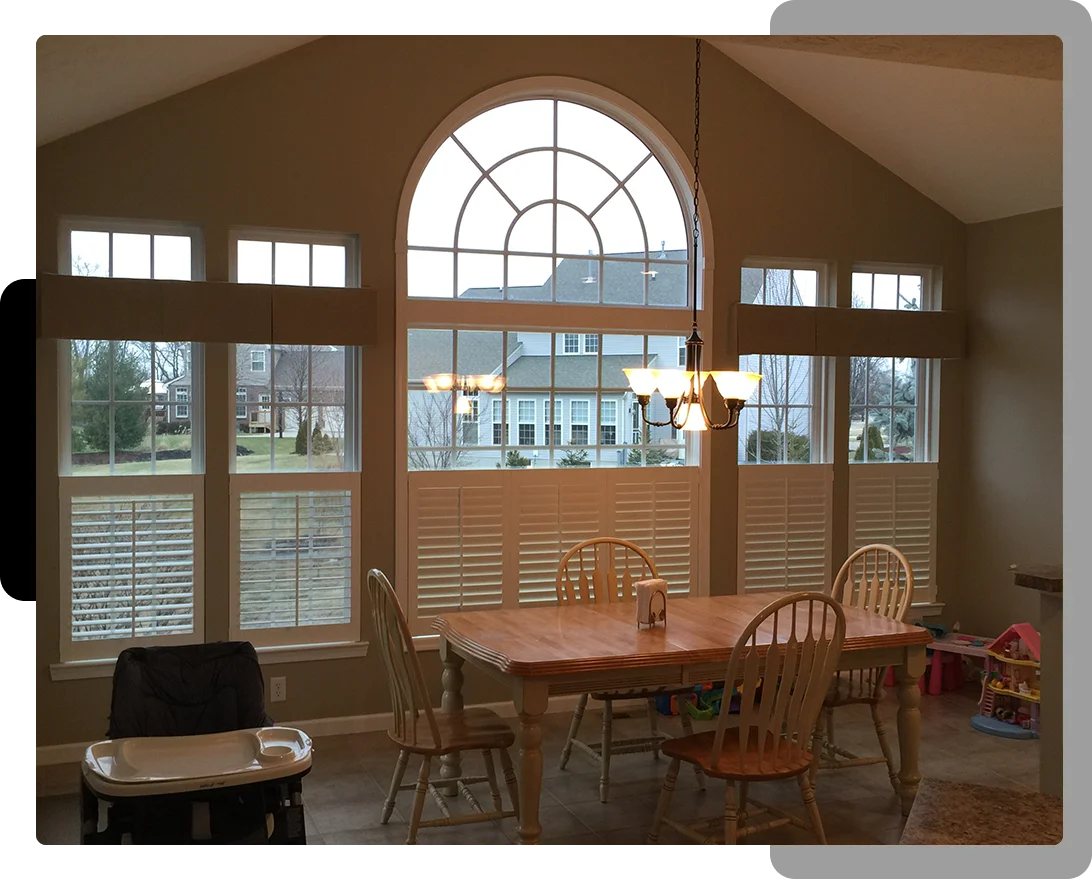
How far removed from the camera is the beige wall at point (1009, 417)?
18.0 feet

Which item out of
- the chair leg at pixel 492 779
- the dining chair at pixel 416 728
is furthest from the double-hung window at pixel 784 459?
the dining chair at pixel 416 728

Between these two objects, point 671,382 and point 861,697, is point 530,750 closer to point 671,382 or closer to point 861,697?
point 671,382

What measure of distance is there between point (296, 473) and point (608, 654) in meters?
1.88

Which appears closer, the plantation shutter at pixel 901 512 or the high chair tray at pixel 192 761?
the high chair tray at pixel 192 761

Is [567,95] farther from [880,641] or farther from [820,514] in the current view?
[880,641]

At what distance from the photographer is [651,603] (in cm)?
391

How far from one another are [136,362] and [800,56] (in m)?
3.28

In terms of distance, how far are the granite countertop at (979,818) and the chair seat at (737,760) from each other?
2.78 ft

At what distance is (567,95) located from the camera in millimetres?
5199

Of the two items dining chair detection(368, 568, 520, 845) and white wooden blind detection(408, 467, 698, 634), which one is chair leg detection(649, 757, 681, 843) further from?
white wooden blind detection(408, 467, 698, 634)

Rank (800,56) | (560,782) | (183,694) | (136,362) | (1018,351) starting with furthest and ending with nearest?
(1018,351)
(800,56)
(136,362)
(560,782)
(183,694)

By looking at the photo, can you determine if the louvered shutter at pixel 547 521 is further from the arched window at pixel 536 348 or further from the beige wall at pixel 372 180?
the beige wall at pixel 372 180

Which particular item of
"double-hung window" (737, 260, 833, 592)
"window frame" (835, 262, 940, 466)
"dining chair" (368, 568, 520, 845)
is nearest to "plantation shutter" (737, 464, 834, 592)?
"double-hung window" (737, 260, 833, 592)

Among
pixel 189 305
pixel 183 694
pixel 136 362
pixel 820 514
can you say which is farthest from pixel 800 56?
pixel 183 694
